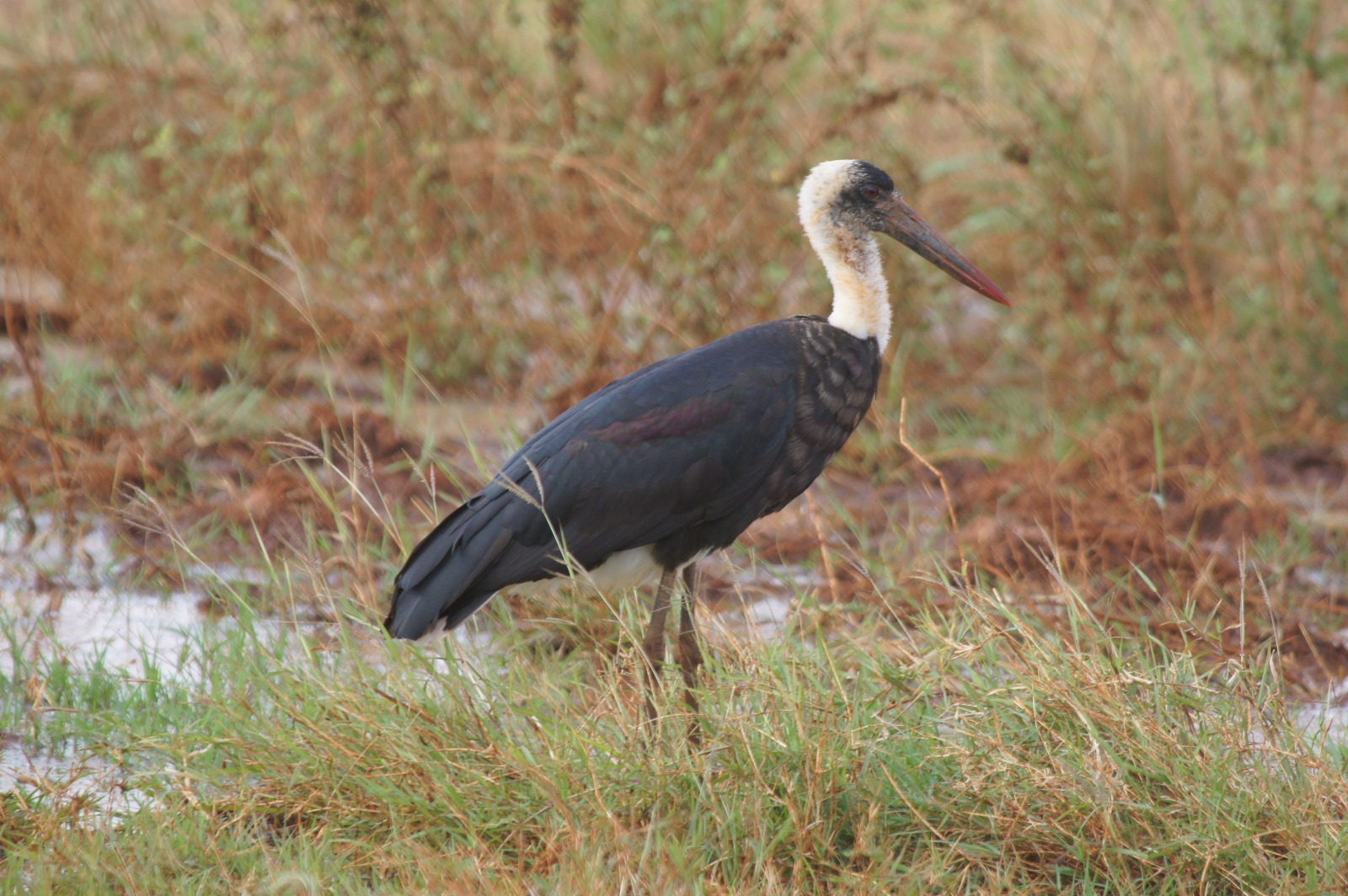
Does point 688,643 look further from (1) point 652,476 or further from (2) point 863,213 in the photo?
(2) point 863,213

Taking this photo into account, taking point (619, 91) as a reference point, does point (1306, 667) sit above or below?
below

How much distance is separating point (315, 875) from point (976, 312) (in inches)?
179

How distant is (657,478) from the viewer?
132 inches

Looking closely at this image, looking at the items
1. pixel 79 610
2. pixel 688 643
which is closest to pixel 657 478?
pixel 688 643

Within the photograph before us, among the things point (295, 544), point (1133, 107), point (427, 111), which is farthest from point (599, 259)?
point (1133, 107)

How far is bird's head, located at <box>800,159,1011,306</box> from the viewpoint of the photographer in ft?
12.2

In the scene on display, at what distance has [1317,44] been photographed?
5.50m

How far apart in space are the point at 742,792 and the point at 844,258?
4.57 ft

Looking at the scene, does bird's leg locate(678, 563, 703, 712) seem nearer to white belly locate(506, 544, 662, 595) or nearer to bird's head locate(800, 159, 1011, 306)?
white belly locate(506, 544, 662, 595)

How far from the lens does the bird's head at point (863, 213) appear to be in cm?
372

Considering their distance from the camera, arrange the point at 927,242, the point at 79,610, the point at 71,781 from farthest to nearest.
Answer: the point at 79,610 < the point at 927,242 < the point at 71,781

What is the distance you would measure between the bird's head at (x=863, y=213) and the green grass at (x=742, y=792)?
3.28 feet

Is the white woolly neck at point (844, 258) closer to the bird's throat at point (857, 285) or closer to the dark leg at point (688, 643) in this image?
the bird's throat at point (857, 285)

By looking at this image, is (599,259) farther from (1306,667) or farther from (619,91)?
(1306,667)
